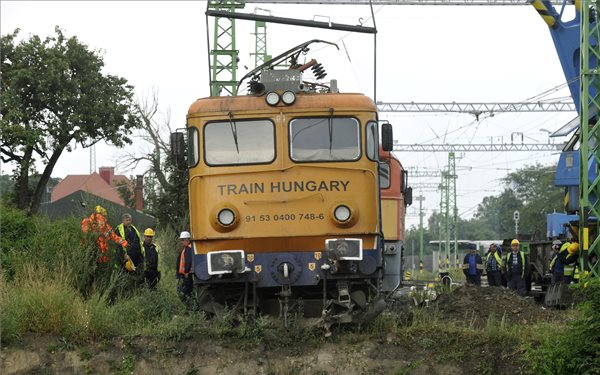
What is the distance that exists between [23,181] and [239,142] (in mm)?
22762

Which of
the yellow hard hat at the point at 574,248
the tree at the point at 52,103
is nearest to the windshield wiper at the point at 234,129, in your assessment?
the yellow hard hat at the point at 574,248

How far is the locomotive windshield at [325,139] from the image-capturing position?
41.8ft

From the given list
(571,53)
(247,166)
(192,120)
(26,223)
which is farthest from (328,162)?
(571,53)

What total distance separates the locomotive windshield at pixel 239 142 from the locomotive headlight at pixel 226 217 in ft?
2.21

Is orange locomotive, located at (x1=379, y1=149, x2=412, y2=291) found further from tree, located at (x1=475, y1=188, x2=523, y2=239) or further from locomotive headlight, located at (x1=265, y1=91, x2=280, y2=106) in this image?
tree, located at (x1=475, y1=188, x2=523, y2=239)

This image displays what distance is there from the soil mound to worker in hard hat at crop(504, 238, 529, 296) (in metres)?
4.79

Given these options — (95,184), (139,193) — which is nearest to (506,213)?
(95,184)

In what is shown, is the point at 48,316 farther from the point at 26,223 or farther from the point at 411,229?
the point at 411,229

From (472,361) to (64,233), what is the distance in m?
6.17

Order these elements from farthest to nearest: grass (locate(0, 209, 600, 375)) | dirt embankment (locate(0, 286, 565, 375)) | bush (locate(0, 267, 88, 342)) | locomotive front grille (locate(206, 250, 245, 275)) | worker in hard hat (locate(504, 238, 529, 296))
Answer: worker in hard hat (locate(504, 238, 529, 296)) < locomotive front grille (locate(206, 250, 245, 275)) < bush (locate(0, 267, 88, 342)) < grass (locate(0, 209, 600, 375)) < dirt embankment (locate(0, 286, 565, 375))

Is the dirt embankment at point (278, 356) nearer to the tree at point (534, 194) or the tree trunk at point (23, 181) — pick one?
the tree trunk at point (23, 181)

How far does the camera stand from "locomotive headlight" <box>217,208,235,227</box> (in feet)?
40.8

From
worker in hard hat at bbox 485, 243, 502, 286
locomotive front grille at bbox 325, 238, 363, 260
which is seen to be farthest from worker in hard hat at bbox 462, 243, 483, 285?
locomotive front grille at bbox 325, 238, 363, 260

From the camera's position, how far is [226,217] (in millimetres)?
12453
